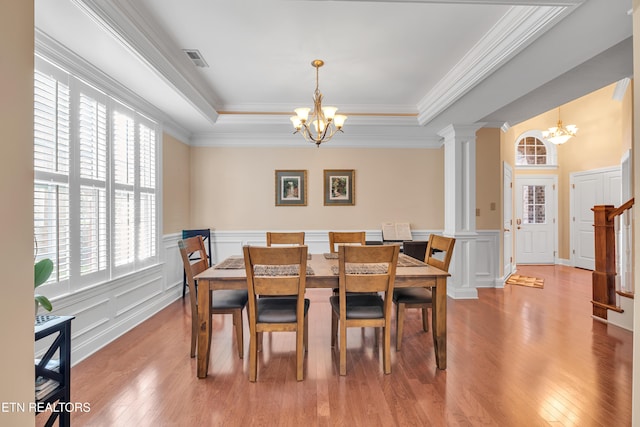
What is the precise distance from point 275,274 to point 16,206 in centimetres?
145

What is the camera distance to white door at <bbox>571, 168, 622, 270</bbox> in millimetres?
5996

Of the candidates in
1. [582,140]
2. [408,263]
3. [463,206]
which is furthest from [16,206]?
[582,140]

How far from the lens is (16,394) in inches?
44.6

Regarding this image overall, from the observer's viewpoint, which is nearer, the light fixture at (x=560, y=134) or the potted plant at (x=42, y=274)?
the potted plant at (x=42, y=274)

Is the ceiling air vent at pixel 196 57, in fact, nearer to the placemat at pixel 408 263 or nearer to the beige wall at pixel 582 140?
the placemat at pixel 408 263

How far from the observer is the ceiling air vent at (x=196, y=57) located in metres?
2.90

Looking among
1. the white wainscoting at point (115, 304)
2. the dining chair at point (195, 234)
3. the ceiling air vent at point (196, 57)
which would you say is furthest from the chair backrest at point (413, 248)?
the ceiling air vent at point (196, 57)

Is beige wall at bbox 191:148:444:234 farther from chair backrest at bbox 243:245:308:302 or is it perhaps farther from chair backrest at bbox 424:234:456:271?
chair backrest at bbox 243:245:308:302

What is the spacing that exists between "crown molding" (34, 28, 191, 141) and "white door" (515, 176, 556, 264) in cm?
734

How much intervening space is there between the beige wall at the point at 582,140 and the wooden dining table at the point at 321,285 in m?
3.80

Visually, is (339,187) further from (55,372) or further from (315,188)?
(55,372)

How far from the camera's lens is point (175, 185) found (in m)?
4.50

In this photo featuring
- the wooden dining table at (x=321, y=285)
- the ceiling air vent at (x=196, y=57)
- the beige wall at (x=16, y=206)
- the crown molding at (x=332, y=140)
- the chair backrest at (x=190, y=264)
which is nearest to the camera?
the beige wall at (x=16, y=206)

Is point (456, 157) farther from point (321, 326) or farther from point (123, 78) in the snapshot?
point (123, 78)
